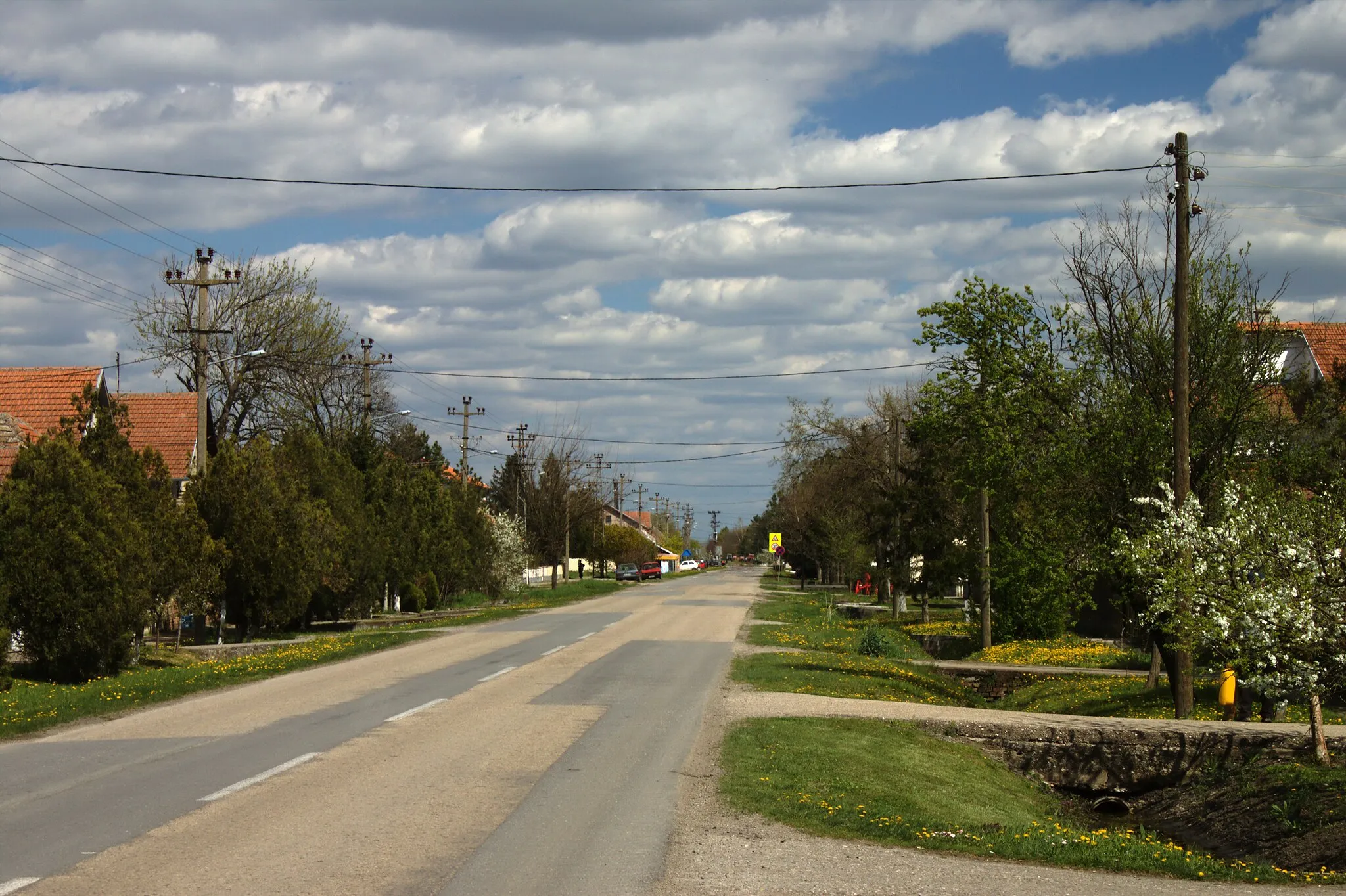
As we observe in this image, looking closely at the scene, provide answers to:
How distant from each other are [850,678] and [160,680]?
37.1ft

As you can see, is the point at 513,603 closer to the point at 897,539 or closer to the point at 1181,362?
the point at 897,539

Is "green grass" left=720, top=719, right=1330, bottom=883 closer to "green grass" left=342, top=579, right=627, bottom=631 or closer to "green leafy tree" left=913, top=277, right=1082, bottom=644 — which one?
"green leafy tree" left=913, top=277, right=1082, bottom=644

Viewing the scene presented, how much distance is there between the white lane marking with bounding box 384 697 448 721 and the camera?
14330mm

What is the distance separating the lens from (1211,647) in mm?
12086

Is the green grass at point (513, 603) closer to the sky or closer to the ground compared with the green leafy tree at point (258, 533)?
closer to the ground

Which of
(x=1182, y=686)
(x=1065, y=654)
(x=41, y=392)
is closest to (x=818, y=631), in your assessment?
(x=1065, y=654)

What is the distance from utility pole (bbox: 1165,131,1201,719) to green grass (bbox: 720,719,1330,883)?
4.90 meters

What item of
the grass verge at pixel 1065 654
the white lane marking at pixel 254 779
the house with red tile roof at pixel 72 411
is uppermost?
the house with red tile roof at pixel 72 411

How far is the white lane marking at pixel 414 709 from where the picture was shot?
1433cm

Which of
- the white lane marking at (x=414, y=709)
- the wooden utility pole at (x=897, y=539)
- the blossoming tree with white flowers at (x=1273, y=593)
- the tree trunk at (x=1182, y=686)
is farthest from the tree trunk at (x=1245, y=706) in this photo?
the wooden utility pole at (x=897, y=539)

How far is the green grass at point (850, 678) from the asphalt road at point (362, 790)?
1.94 m

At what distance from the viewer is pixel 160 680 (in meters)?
18.2

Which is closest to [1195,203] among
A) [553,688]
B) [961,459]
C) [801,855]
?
[961,459]

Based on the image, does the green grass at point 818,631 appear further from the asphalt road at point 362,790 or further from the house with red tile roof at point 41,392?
the house with red tile roof at point 41,392
